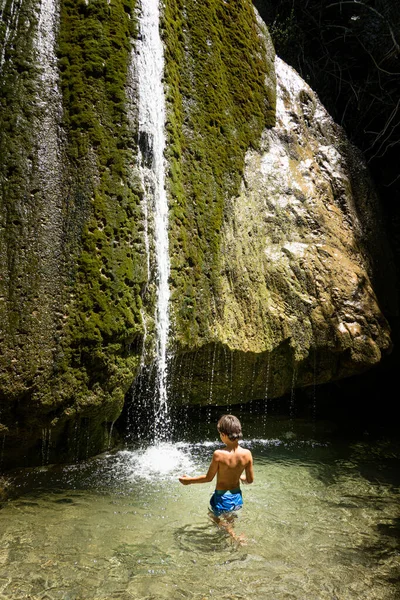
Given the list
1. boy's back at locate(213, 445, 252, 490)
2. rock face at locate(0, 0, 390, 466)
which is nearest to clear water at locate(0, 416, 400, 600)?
boy's back at locate(213, 445, 252, 490)

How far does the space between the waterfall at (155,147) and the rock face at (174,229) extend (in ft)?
0.34

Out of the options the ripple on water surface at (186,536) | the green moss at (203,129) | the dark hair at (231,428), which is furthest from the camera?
the green moss at (203,129)

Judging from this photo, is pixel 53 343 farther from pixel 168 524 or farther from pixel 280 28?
pixel 280 28

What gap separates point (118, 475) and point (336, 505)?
6.25ft

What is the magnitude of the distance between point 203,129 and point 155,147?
39.4 inches

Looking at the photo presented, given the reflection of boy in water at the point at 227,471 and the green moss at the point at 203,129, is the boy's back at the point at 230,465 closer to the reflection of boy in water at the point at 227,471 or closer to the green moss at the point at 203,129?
the reflection of boy in water at the point at 227,471

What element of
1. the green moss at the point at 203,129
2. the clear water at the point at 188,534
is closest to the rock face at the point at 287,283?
the green moss at the point at 203,129

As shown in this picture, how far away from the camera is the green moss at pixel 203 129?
5215 millimetres

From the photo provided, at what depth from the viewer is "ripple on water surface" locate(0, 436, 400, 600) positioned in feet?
9.93

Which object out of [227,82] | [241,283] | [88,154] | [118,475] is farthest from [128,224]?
[227,82]

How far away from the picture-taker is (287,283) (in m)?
6.11

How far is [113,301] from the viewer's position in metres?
Result: 4.43

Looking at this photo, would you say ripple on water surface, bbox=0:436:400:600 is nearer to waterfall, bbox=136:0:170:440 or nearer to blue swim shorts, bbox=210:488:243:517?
blue swim shorts, bbox=210:488:243:517

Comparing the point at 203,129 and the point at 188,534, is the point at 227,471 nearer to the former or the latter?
the point at 188,534
